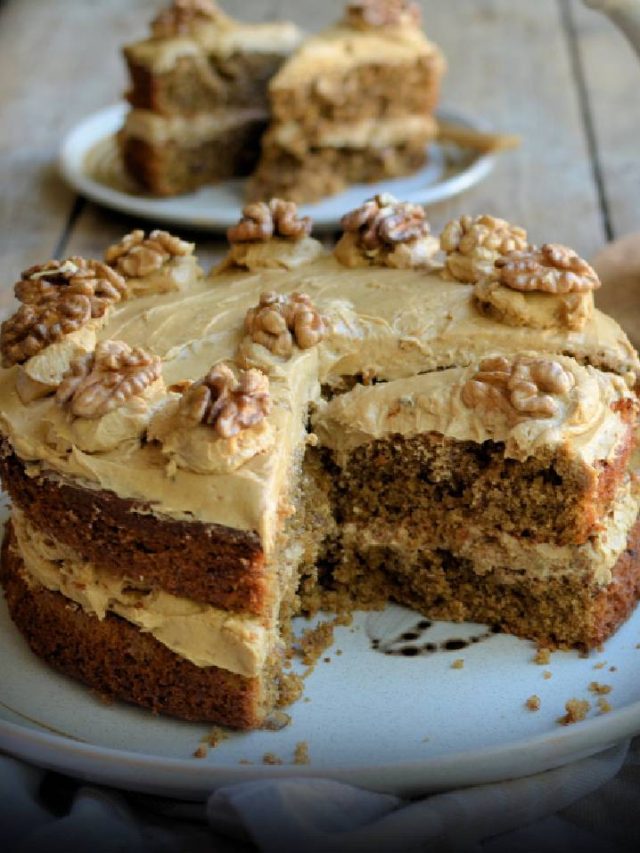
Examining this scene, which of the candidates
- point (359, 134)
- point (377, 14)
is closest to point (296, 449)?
point (359, 134)

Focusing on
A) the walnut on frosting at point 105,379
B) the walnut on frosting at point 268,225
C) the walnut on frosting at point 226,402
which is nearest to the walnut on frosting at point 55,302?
the walnut on frosting at point 105,379

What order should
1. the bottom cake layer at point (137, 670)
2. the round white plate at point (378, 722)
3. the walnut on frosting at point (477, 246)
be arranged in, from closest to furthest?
the round white plate at point (378, 722), the bottom cake layer at point (137, 670), the walnut on frosting at point (477, 246)

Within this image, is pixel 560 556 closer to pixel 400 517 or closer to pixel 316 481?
pixel 400 517

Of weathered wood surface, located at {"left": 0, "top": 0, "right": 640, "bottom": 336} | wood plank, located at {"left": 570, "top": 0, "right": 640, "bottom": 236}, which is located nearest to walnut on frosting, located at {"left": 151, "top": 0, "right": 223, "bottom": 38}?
weathered wood surface, located at {"left": 0, "top": 0, "right": 640, "bottom": 336}

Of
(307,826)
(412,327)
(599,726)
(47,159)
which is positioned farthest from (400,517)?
(47,159)

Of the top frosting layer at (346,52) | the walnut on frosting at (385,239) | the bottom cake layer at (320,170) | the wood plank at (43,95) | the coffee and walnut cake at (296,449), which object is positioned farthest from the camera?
the bottom cake layer at (320,170)

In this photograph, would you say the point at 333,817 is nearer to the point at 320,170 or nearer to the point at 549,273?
the point at 549,273

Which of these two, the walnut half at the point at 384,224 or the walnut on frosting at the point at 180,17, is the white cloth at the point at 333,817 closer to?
the walnut half at the point at 384,224
